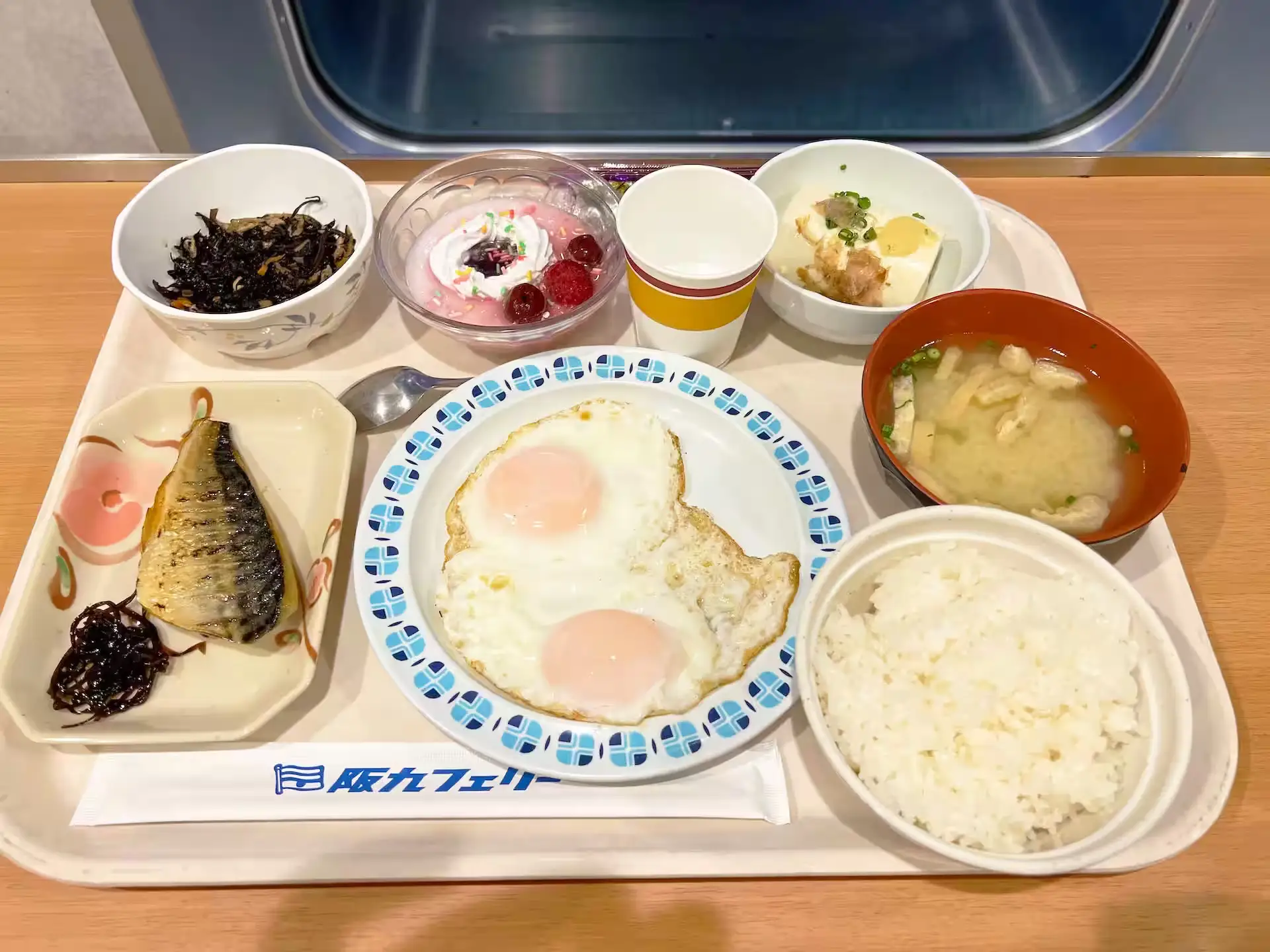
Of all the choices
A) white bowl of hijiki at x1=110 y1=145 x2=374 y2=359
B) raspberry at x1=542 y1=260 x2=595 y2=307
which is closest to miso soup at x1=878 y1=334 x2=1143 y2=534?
raspberry at x1=542 y1=260 x2=595 y2=307

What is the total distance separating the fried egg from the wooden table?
307mm

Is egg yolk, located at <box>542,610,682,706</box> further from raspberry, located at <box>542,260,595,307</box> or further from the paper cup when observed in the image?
raspberry, located at <box>542,260,595,307</box>

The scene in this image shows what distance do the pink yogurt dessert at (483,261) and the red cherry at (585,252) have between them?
0.07 ft

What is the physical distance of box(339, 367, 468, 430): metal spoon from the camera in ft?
5.33

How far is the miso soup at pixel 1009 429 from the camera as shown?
1.45m

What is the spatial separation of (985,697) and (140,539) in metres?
1.46

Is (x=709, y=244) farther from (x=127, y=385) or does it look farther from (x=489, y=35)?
(x=489, y=35)

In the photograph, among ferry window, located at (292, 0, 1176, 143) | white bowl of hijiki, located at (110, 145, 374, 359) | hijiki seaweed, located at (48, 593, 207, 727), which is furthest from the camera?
ferry window, located at (292, 0, 1176, 143)

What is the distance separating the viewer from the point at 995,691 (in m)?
1.14

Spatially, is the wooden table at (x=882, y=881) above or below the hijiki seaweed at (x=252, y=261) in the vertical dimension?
below

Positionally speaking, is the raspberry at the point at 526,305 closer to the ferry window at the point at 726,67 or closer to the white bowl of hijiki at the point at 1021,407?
the white bowl of hijiki at the point at 1021,407

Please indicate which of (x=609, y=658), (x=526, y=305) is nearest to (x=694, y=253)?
(x=526, y=305)

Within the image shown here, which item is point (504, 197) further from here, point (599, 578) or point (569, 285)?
point (599, 578)

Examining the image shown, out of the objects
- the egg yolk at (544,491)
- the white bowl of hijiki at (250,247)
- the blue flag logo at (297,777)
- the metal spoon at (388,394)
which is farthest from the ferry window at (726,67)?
the blue flag logo at (297,777)
